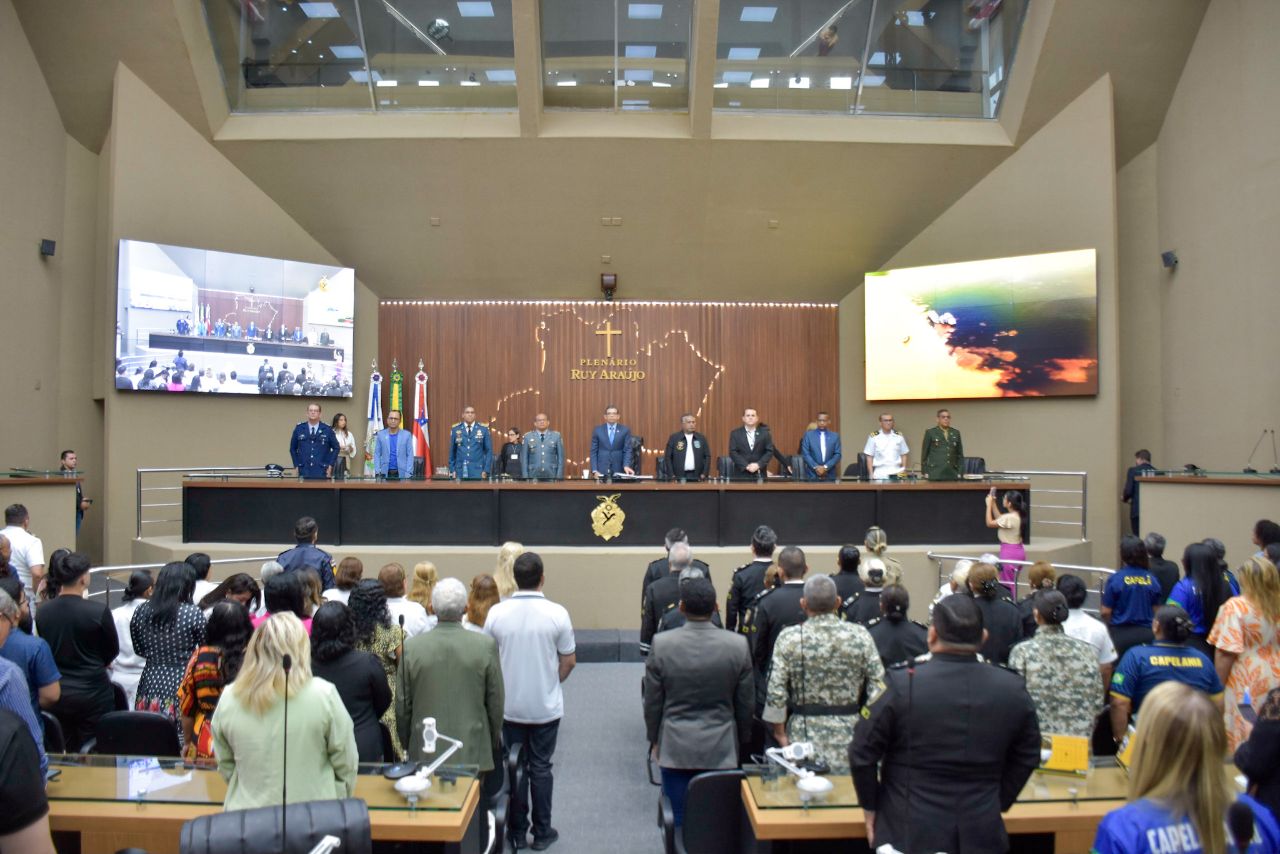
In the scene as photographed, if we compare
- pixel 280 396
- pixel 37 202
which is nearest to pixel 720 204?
pixel 280 396

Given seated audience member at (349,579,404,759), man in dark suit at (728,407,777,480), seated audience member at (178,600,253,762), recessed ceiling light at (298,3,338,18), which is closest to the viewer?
seated audience member at (178,600,253,762)

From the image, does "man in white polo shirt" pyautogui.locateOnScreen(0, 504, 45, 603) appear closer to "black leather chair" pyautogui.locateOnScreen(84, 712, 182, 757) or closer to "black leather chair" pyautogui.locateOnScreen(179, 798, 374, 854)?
"black leather chair" pyautogui.locateOnScreen(84, 712, 182, 757)

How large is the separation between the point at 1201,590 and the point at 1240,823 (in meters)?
3.41

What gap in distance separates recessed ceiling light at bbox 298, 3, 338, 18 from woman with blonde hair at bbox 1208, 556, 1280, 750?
12061 millimetres

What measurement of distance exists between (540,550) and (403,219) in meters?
6.29

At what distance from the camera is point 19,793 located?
222 centimetres

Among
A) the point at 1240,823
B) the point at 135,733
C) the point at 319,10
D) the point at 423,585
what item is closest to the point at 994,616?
the point at 1240,823

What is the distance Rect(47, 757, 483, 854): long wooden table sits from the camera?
108 inches

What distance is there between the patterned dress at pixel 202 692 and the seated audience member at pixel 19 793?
3.36 ft

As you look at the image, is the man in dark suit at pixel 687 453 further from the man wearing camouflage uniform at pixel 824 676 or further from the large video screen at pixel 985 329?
the man wearing camouflage uniform at pixel 824 676

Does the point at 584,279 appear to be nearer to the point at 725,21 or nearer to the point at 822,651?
the point at 725,21

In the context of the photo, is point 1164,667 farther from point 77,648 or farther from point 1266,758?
point 77,648

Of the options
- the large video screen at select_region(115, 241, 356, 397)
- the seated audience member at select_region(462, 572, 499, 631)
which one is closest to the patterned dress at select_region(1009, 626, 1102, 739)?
the seated audience member at select_region(462, 572, 499, 631)

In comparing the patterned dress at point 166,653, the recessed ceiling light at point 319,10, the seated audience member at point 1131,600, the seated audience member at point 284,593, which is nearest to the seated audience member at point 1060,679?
the seated audience member at point 1131,600
